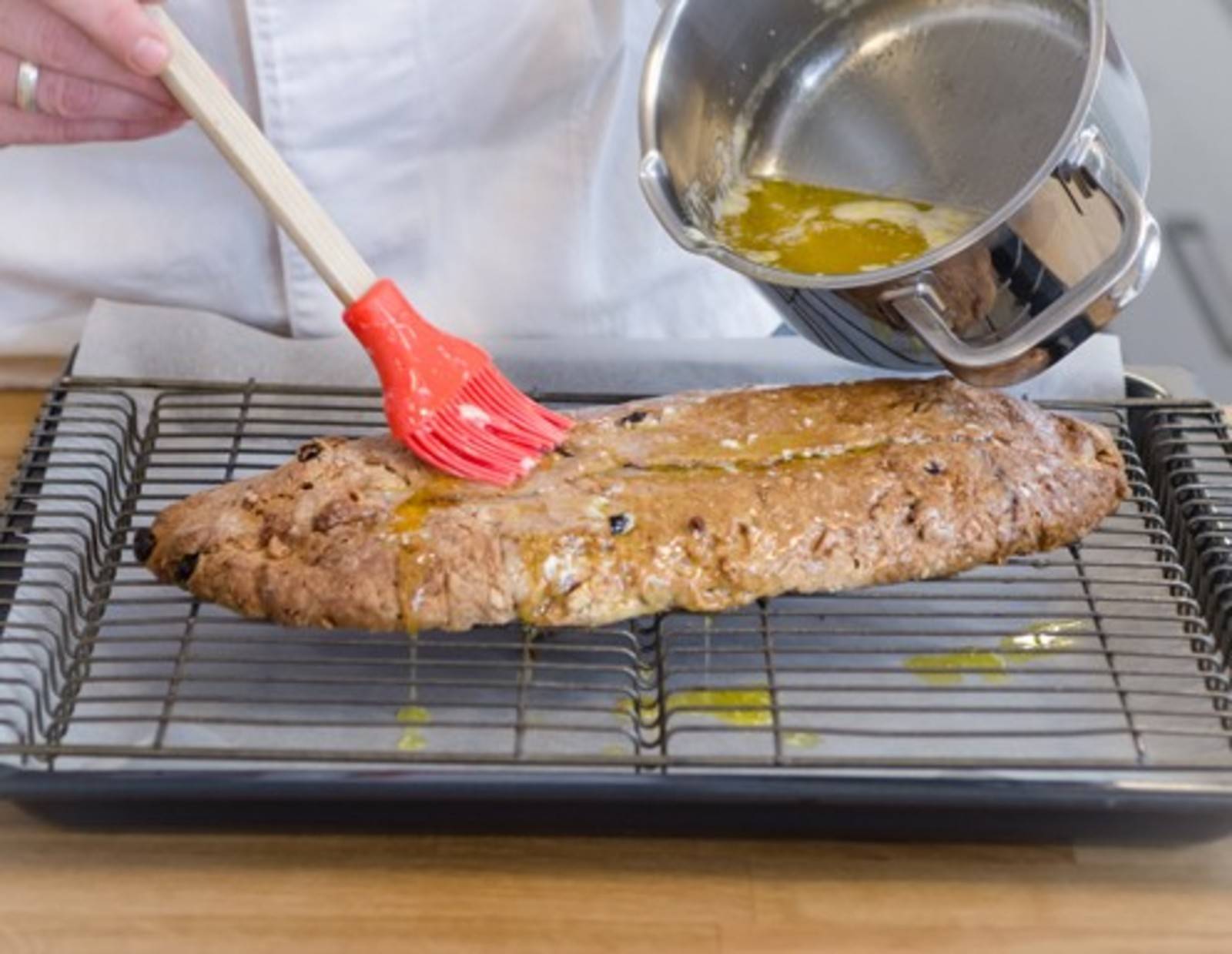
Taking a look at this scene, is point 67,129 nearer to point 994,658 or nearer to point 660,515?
point 660,515

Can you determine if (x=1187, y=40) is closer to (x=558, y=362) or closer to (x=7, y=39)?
(x=558, y=362)

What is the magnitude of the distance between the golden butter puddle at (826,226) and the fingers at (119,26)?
440 mm

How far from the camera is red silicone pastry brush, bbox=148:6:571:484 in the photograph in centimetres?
125

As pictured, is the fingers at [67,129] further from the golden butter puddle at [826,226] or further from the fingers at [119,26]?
the golden butter puddle at [826,226]

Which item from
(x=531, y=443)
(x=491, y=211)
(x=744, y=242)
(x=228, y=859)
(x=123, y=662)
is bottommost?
(x=228, y=859)

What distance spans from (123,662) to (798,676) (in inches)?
18.9

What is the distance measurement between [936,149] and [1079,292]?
21cm

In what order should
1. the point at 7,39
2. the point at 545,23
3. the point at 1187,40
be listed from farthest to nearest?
the point at 1187,40 < the point at 545,23 < the point at 7,39

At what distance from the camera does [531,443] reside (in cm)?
131

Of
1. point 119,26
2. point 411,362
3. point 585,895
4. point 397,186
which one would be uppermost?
point 397,186

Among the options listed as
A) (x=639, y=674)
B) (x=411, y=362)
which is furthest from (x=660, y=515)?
(x=411, y=362)

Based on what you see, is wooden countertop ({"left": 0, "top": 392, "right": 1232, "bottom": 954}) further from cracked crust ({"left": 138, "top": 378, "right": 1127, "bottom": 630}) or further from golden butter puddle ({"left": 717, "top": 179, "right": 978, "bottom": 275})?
golden butter puddle ({"left": 717, "top": 179, "right": 978, "bottom": 275})

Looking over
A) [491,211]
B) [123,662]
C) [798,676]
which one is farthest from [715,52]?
[123,662]

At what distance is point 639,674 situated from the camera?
1.23 meters
